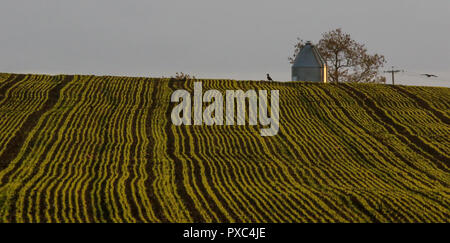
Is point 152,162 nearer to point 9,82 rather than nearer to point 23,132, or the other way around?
point 23,132

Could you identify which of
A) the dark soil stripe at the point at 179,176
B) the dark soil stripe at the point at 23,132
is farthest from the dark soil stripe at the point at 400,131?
the dark soil stripe at the point at 23,132

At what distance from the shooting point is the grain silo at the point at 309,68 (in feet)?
285

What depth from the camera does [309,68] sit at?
87.1 m

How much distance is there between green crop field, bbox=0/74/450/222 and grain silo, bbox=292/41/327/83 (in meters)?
10.7

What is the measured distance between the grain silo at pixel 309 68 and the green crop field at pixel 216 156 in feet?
35.0

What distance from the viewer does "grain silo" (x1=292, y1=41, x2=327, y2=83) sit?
285ft

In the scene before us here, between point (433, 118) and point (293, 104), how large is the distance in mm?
10540

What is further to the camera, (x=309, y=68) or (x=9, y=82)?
(x=309, y=68)

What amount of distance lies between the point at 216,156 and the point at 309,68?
38914mm

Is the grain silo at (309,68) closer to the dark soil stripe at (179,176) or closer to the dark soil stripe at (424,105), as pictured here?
the dark soil stripe at (424,105)

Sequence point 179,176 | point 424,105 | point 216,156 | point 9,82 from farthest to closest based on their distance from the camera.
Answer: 1. point 9,82
2. point 424,105
3. point 216,156
4. point 179,176

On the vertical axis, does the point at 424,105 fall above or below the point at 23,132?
above

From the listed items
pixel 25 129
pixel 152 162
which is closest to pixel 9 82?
pixel 25 129
